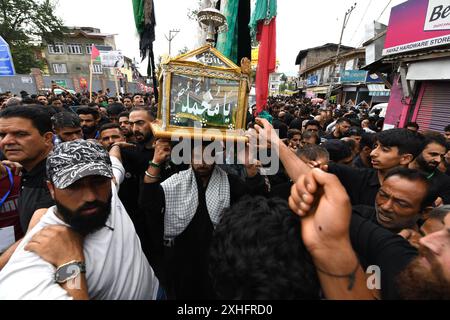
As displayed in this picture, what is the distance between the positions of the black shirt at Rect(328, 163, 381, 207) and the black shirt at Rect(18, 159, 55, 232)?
8.40ft

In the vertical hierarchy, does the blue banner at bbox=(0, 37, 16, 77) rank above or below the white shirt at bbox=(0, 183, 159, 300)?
above

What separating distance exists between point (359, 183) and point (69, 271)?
8.44ft

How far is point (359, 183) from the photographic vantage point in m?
2.54

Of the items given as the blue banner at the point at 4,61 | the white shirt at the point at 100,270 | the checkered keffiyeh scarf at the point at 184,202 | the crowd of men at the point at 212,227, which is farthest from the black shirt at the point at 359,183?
the blue banner at the point at 4,61

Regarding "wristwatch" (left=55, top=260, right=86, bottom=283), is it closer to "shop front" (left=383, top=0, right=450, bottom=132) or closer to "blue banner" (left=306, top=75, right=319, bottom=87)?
"shop front" (left=383, top=0, right=450, bottom=132)

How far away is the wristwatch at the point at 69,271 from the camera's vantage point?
101 cm

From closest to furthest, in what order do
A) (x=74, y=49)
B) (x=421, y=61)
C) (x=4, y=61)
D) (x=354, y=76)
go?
(x=4, y=61) → (x=421, y=61) → (x=354, y=76) → (x=74, y=49)

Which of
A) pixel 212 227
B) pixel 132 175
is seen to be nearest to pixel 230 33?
pixel 132 175

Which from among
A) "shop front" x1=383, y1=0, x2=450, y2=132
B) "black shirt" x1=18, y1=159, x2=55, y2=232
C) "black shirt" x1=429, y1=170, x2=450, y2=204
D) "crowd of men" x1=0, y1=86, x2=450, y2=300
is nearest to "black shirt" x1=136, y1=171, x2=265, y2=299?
"crowd of men" x1=0, y1=86, x2=450, y2=300

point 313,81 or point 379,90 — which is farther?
point 313,81

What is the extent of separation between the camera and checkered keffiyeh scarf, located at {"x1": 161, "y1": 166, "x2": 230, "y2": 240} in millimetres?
1835

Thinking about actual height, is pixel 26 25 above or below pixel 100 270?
above

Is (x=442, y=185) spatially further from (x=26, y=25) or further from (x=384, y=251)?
(x=26, y=25)
